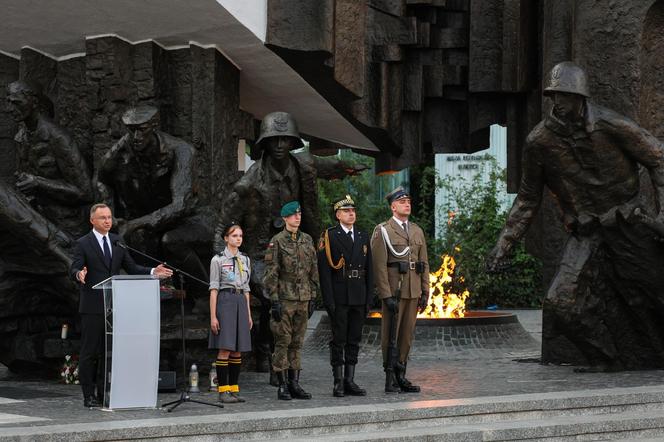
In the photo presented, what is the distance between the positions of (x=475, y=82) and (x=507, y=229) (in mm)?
3876

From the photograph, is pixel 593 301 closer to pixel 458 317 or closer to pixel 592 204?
pixel 592 204

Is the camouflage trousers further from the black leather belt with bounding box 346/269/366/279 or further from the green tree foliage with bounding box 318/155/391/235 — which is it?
the green tree foliage with bounding box 318/155/391/235

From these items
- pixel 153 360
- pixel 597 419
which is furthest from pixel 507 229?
pixel 153 360

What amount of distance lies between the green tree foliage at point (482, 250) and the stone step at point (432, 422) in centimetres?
1642

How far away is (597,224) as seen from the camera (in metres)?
12.4

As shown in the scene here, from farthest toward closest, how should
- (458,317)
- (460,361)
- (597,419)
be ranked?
(458,317), (460,361), (597,419)

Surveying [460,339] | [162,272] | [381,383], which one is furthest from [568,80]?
[460,339]

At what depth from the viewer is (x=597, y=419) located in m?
9.87

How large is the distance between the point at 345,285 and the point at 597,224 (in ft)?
9.74

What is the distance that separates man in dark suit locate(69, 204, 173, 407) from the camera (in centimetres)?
1026

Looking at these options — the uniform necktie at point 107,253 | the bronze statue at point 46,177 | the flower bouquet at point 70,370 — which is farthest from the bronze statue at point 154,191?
the uniform necktie at point 107,253

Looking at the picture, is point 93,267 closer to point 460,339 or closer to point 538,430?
point 538,430

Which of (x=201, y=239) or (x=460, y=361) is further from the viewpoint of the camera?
(x=460, y=361)

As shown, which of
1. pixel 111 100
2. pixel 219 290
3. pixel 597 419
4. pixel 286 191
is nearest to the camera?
pixel 597 419
